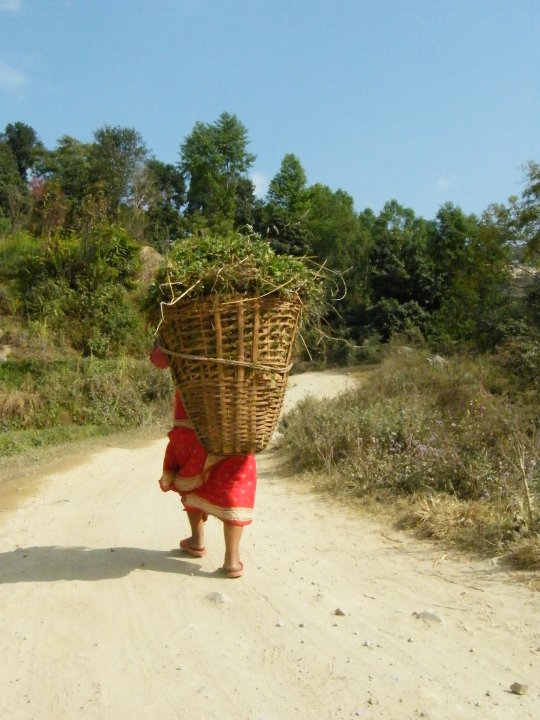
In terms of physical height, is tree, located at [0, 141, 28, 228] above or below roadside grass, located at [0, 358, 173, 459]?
above

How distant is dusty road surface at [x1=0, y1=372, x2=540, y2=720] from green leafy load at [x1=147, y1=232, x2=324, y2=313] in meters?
1.80

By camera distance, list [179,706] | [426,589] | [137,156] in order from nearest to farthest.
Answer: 1. [179,706]
2. [426,589]
3. [137,156]

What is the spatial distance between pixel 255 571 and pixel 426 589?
1135 millimetres

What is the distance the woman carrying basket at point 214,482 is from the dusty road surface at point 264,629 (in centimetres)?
32

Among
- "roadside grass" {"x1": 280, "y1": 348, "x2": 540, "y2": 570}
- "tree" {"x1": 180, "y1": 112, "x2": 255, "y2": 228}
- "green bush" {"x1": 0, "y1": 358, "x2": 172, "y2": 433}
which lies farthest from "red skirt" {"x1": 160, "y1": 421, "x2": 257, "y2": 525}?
"tree" {"x1": 180, "y1": 112, "x2": 255, "y2": 228}

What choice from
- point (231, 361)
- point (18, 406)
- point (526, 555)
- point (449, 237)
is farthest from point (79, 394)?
point (449, 237)

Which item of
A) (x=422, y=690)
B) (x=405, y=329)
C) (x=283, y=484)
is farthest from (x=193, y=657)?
(x=405, y=329)

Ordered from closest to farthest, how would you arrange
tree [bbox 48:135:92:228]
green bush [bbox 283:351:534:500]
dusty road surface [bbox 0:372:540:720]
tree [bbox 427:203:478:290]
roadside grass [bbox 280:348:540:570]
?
1. dusty road surface [bbox 0:372:540:720]
2. roadside grass [bbox 280:348:540:570]
3. green bush [bbox 283:351:534:500]
4. tree [bbox 427:203:478:290]
5. tree [bbox 48:135:92:228]

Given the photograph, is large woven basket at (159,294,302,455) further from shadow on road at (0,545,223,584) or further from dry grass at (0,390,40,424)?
dry grass at (0,390,40,424)

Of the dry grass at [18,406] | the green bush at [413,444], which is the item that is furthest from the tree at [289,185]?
the green bush at [413,444]

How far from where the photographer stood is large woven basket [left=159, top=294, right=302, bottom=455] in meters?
3.83

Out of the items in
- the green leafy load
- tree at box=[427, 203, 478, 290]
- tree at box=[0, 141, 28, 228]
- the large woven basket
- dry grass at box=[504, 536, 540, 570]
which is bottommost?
dry grass at box=[504, 536, 540, 570]

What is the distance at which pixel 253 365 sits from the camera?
386 centimetres

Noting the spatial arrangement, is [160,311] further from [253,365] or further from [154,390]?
[154,390]
